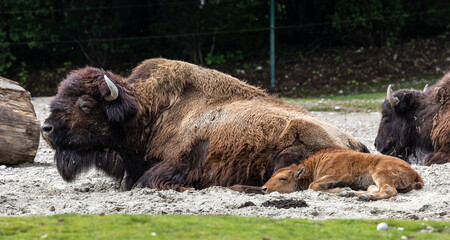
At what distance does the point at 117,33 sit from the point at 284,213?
1641 centimetres

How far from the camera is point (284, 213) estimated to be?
236 inches

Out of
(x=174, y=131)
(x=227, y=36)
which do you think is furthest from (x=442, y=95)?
(x=227, y=36)

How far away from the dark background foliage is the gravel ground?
12841 mm

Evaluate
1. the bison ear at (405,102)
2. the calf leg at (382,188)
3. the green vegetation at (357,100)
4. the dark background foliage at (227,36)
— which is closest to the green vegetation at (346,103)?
the green vegetation at (357,100)

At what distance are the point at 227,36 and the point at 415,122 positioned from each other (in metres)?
12.7

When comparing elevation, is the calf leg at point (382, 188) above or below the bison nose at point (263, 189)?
above

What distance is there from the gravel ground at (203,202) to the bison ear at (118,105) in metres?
0.83

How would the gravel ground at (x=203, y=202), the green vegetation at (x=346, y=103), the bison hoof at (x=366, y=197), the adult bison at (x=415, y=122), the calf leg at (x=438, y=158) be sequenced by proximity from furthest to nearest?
the green vegetation at (x=346, y=103), the adult bison at (x=415, y=122), the calf leg at (x=438, y=158), the bison hoof at (x=366, y=197), the gravel ground at (x=203, y=202)

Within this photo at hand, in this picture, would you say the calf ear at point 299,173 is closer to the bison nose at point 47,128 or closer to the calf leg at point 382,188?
the calf leg at point 382,188

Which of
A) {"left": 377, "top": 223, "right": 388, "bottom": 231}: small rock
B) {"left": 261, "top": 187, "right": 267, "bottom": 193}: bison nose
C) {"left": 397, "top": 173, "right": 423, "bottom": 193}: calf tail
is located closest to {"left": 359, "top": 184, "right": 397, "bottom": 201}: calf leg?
{"left": 397, "top": 173, "right": 423, "bottom": 193}: calf tail

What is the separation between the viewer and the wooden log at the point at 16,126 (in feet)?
30.1

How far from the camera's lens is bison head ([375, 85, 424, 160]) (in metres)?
10.6

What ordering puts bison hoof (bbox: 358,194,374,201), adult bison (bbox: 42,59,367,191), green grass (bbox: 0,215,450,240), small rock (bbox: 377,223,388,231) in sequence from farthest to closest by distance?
adult bison (bbox: 42,59,367,191)
bison hoof (bbox: 358,194,374,201)
small rock (bbox: 377,223,388,231)
green grass (bbox: 0,215,450,240)

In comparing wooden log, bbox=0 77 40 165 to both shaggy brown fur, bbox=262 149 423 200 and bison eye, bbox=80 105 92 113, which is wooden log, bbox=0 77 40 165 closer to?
bison eye, bbox=80 105 92 113
